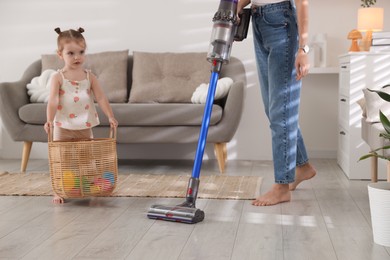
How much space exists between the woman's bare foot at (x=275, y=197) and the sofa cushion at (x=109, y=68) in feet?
5.70

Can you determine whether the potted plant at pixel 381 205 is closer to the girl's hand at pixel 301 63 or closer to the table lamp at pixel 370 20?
the girl's hand at pixel 301 63

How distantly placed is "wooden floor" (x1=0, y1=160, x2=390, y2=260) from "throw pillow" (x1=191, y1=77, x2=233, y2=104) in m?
1.00

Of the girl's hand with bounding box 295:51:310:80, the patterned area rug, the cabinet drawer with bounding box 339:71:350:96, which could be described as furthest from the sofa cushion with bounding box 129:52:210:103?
the girl's hand with bounding box 295:51:310:80

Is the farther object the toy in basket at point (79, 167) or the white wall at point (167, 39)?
the white wall at point (167, 39)

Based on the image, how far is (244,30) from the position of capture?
2.89 metres

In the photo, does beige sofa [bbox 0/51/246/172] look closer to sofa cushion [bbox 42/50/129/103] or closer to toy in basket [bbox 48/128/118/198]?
sofa cushion [bbox 42/50/129/103]

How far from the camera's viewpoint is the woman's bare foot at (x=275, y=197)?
2979mm

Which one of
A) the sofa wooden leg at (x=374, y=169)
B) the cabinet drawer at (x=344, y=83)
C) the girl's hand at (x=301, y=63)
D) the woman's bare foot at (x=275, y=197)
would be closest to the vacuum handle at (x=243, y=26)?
the girl's hand at (x=301, y=63)

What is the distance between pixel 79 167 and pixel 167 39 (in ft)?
6.84

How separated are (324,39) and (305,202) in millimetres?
1832

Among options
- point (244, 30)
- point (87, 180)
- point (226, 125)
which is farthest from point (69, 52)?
point (226, 125)

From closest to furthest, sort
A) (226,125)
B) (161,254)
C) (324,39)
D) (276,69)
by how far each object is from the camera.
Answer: (161,254)
(276,69)
(226,125)
(324,39)

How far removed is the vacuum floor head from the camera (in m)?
2.58

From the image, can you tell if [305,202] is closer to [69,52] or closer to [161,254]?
[161,254]
